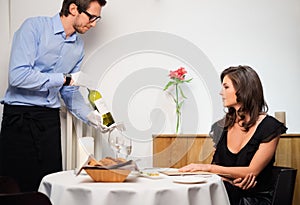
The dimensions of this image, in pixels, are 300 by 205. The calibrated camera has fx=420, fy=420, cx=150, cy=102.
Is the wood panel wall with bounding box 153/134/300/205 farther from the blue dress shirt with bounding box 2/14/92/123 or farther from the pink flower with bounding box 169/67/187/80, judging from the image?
the blue dress shirt with bounding box 2/14/92/123

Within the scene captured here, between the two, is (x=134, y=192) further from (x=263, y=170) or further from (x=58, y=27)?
(x=58, y=27)

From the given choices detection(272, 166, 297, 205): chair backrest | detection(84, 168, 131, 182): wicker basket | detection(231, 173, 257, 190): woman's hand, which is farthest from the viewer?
detection(231, 173, 257, 190): woman's hand

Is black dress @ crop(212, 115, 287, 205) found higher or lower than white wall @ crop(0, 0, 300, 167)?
lower

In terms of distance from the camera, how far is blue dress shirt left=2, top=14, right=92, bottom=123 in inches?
84.5

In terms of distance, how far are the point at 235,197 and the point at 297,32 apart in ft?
4.98

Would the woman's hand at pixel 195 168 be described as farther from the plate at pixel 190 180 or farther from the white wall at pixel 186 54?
the white wall at pixel 186 54

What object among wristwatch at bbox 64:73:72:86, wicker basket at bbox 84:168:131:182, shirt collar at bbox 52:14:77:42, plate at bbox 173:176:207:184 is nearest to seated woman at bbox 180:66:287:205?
plate at bbox 173:176:207:184

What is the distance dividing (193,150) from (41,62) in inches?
40.6

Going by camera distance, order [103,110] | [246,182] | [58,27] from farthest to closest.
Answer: [58,27] < [103,110] < [246,182]

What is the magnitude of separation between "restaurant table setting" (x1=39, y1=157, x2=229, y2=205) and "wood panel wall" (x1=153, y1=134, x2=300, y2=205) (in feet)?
2.87

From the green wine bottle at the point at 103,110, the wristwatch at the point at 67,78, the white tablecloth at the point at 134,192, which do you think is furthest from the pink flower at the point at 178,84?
the white tablecloth at the point at 134,192

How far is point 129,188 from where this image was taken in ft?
4.63

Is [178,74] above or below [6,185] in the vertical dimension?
above

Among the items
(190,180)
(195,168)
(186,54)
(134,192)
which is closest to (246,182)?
(195,168)
